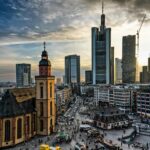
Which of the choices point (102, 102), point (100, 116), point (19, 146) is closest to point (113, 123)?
point (100, 116)

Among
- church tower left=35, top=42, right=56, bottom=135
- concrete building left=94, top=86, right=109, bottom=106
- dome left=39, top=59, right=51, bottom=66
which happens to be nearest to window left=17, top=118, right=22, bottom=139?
church tower left=35, top=42, right=56, bottom=135

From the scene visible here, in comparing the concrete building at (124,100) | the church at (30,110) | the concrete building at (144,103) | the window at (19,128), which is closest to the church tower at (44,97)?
the church at (30,110)

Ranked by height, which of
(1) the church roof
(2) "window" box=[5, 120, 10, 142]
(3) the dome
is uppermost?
(3) the dome

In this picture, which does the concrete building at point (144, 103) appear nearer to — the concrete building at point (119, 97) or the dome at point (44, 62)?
the concrete building at point (119, 97)

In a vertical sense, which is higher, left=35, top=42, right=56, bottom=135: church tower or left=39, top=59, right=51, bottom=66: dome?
left=39, top=59, right=51, bottom=66: dome

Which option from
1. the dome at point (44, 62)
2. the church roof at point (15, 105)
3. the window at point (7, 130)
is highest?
the dome at point (44, 62)

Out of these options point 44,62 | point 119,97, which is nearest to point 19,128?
point 44,62

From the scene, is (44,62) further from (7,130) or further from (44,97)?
(7,130)

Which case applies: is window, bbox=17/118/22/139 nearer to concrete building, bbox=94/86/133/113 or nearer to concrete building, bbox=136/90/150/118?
concrete building, bbox=136/90/150/118
